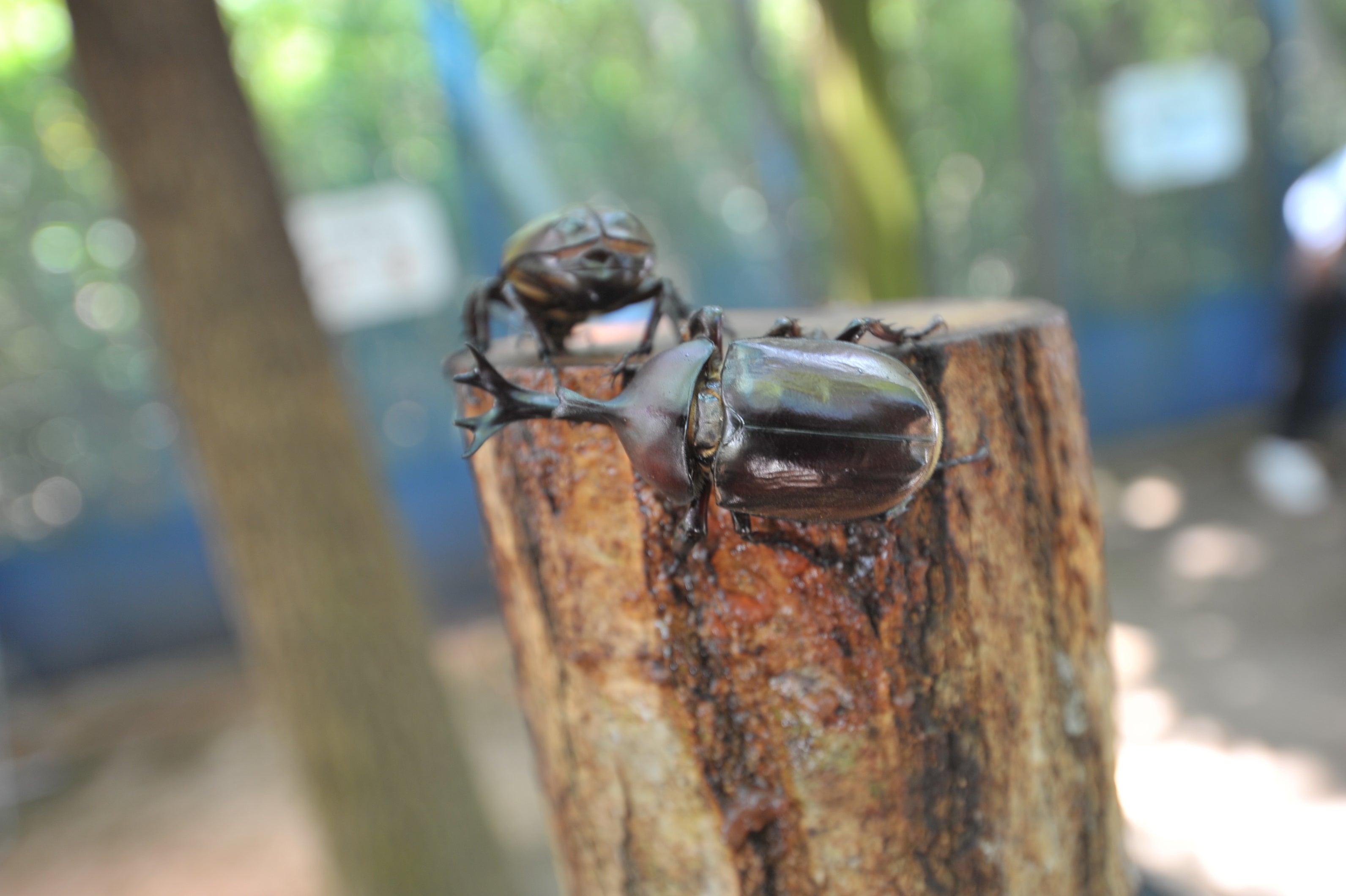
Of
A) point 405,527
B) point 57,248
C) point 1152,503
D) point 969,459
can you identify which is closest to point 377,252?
point 405,527

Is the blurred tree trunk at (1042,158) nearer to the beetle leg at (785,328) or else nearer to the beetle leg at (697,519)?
the beetle leg at (785,328)

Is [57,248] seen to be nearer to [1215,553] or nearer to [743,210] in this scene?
[743,210]

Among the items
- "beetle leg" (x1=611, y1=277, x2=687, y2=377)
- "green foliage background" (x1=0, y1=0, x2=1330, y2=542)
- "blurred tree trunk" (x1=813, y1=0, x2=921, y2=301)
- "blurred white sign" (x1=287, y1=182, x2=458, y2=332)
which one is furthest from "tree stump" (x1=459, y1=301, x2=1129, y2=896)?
"blurred white sign" (x1=287, y1=182, x2=458, y2=332)

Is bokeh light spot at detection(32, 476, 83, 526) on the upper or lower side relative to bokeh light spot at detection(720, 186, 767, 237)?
lower

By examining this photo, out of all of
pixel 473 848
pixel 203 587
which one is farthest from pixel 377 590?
pixel 203 587

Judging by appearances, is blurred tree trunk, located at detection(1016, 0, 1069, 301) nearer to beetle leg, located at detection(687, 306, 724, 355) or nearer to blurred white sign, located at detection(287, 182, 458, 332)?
blurred white sign, located at detection(287, 182, 458, 332)

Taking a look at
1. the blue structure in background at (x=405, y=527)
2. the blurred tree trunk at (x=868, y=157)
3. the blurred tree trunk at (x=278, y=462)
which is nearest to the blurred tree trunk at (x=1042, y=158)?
the blue structure in background at (x=405, y=527)
